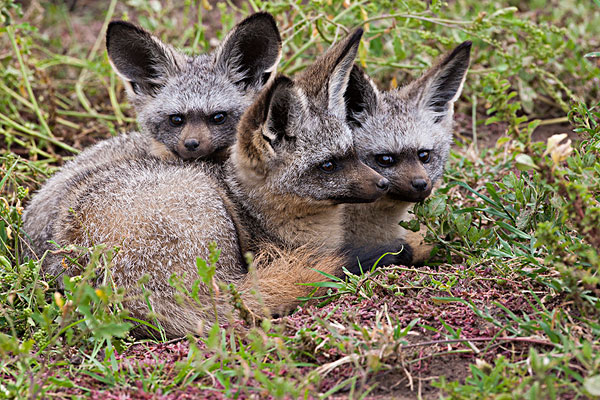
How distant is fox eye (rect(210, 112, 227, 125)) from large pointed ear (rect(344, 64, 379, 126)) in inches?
40.7

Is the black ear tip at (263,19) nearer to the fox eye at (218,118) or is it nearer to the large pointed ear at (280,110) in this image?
the fox eye at (218,118)

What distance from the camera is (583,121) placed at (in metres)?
4.20

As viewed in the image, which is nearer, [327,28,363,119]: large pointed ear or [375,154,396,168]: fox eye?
[327,28,363,119]: large pointed ear

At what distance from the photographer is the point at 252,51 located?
5.34m

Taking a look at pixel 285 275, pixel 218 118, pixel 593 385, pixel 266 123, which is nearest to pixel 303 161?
pixel 266 123

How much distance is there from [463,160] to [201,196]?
263cm

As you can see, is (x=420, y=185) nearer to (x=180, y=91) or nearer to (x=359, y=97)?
(x=359, y=97)

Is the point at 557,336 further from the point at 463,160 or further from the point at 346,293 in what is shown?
the point at 463,160

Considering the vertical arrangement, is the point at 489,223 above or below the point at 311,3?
below

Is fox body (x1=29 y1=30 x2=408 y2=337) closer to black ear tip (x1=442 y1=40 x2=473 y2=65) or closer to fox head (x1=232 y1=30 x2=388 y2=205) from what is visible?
fox head (x1=232 y1=30 x2=388 y2=205)

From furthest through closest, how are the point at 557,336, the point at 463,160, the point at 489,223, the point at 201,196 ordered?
the point at 463,160 < the point at 489,223 < the point at 201,196 < the point at 557,336

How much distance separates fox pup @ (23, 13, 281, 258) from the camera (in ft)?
16.5

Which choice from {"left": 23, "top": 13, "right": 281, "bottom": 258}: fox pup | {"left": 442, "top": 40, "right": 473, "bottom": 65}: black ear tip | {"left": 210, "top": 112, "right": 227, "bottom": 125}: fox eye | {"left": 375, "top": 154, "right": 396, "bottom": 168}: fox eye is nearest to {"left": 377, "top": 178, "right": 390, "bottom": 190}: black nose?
{"left": 375, "top": 154, "right": 396, "bottom": 168}: fox eye

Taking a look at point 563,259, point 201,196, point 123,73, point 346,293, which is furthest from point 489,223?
point 123,73
